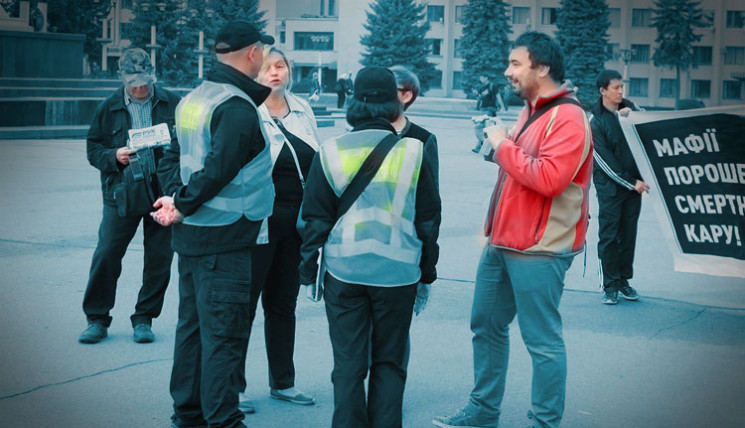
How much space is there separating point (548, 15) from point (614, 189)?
7574cm

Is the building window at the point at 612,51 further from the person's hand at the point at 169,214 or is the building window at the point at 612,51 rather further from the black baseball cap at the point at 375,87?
the person's hand at the point at 169,214

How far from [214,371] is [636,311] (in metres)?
4.41

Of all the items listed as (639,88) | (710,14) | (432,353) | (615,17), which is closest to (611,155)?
(432,353)

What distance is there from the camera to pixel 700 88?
7794cm

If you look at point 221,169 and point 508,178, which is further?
point 508,178

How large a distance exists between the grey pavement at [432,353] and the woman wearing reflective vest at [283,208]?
0.22 metres

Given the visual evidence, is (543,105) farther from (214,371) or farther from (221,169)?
(214,371)

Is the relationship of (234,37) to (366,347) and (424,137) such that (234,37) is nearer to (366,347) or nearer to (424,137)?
(424,137)

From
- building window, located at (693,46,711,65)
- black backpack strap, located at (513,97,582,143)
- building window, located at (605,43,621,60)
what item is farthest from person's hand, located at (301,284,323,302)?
building window, located at (693,46,711,65)

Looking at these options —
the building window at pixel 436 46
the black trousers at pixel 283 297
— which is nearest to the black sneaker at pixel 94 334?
the black trousers at pixel 283 297

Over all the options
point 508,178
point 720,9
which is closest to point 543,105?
point 508,178

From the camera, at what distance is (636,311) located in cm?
768

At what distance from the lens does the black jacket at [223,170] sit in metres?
4.23

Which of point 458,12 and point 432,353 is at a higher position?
point 458,12
